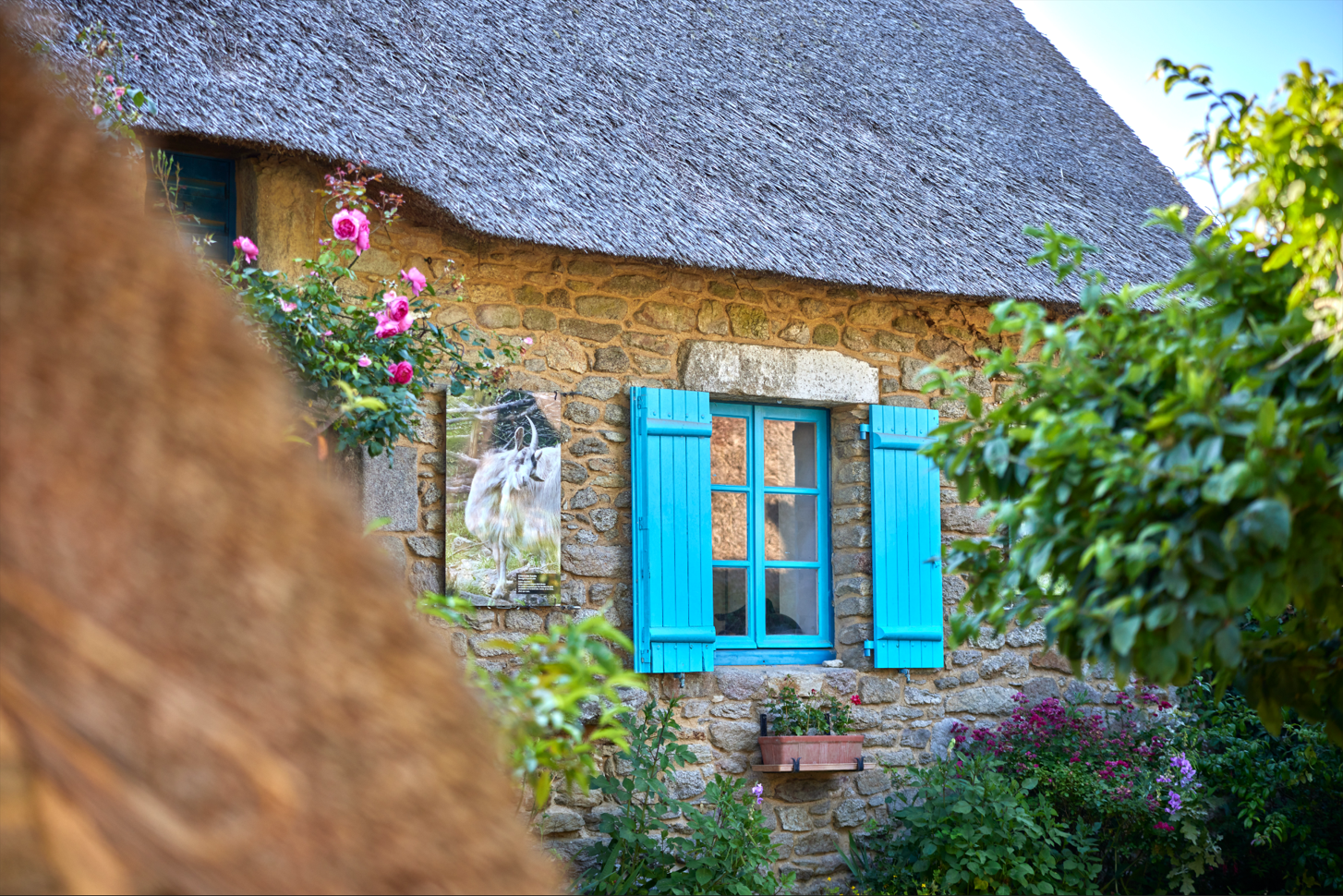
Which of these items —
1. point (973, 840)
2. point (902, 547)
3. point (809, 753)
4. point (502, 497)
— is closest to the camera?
point (502, 497)

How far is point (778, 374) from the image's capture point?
495 centimetres

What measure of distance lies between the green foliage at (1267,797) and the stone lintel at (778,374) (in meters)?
2.34

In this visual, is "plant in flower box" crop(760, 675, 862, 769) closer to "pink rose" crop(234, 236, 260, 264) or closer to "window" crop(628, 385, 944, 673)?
"window" crop(628, 385, 944, 673)

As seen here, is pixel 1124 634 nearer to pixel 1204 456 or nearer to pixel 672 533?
pixel 1204 456

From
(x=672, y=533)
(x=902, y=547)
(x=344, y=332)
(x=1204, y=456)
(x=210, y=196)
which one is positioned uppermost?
(x=210, y=196)

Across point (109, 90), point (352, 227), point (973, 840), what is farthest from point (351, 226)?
point (973, 840)

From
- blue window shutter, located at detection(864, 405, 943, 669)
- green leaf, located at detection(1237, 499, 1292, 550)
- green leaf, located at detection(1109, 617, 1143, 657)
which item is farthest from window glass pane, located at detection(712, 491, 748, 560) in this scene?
green leaf, located at detection(1237, 499, 1292, 550)

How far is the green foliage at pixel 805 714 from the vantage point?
471 centimetres

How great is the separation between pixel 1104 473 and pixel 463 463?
9.28ft

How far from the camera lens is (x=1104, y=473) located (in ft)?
5.97

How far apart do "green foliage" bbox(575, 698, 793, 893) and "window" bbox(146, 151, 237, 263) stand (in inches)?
95.4

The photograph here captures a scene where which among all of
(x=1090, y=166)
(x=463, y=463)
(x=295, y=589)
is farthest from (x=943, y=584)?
(x=295, y=589)

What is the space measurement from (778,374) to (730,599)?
3.40ft

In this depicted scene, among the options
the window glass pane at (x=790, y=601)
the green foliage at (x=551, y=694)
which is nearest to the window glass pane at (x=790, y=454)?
the window glass pane at (x=790, y=601)
